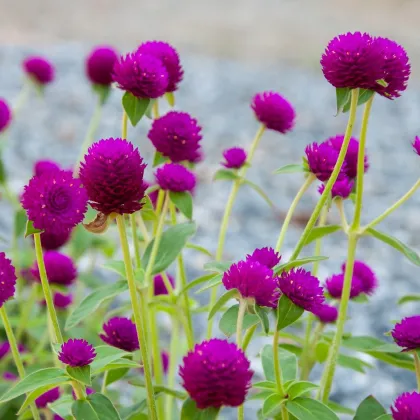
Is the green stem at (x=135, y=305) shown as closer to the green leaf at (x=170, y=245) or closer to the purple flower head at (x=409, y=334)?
the green leaf at (x=170, y=245)

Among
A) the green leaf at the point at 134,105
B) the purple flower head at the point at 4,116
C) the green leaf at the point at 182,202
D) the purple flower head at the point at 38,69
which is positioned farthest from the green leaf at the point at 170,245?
the purple flower head at the point at 38,69

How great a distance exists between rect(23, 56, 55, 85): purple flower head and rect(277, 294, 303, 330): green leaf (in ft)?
4.02

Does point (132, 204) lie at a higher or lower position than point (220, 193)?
higher

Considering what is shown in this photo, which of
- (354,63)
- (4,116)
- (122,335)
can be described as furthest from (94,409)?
(4,116)

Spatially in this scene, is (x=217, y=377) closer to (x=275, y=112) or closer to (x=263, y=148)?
(x=275, y=112)

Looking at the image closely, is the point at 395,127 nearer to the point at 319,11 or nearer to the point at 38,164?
the point at 38,164

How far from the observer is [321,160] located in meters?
0.85

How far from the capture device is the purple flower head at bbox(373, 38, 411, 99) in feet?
2.62

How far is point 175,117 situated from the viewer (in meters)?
0.94

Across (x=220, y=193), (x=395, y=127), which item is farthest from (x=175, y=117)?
(x=395, y=127)

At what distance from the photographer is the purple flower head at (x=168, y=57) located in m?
0.96

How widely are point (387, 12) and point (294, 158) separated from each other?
530 centimetres

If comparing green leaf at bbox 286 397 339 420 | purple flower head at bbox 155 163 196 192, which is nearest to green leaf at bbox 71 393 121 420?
green leaf at bbox 286 397 339 420

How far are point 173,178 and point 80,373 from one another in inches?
11.4
